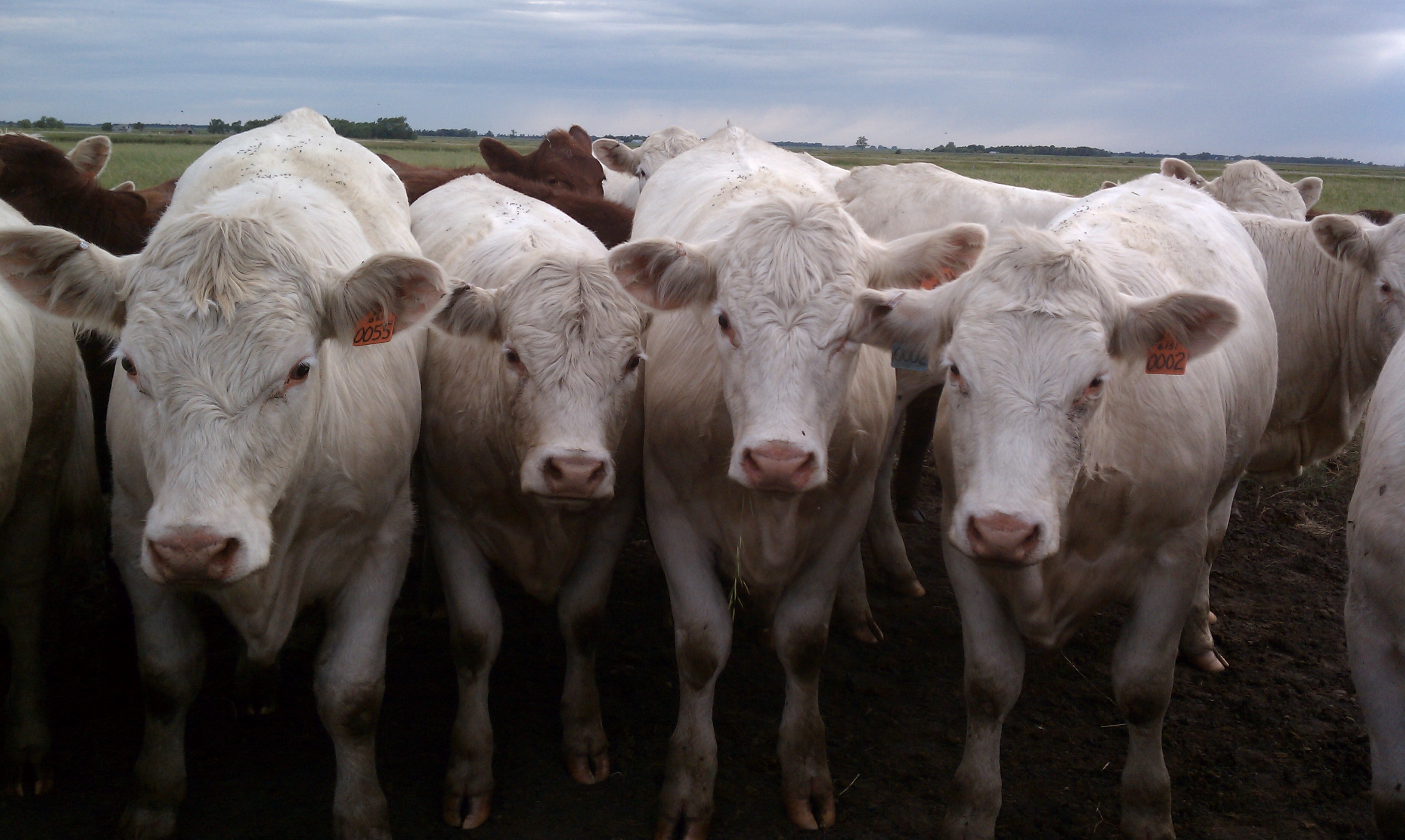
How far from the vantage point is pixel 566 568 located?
399 centimetres

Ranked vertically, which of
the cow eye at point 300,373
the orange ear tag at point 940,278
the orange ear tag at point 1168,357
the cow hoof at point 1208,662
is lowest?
the cow hoof at point 1208,662

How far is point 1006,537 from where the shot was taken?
2660 mm

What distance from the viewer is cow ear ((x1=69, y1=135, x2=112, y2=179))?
7645 millimetres

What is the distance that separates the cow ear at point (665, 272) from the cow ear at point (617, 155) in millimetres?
6643

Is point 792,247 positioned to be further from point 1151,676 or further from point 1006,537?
point 1151,676

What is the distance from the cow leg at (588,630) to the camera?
12.9ft

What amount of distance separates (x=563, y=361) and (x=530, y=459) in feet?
1.22

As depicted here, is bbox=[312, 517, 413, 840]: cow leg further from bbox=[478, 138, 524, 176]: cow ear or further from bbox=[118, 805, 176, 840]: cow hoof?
bbox=[478, 138, 524, 176]: cow ear

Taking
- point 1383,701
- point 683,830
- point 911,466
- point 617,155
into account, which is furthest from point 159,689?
point 617,155

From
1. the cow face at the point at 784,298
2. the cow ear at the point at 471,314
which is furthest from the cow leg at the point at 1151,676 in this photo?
the cow ear at the point at 471,314

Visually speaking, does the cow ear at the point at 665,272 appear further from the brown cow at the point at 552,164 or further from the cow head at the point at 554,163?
Result: the cow head at the point at 554,163

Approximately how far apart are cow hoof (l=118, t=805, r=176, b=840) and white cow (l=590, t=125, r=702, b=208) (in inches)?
278

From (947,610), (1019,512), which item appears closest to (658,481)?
(1019,512)

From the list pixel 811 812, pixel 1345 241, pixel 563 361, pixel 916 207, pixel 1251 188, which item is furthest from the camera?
pixel 1251 188
